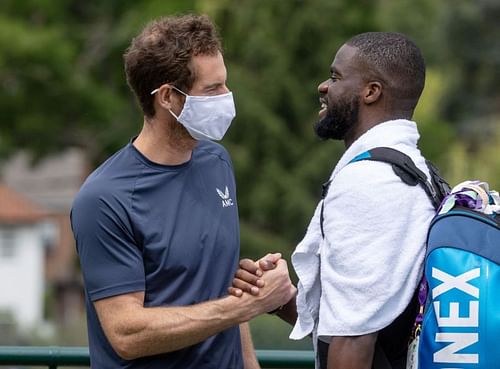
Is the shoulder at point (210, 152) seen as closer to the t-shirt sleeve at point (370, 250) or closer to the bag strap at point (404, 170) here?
the bag strap at point (404, 170)

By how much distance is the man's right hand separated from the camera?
13.0 feet

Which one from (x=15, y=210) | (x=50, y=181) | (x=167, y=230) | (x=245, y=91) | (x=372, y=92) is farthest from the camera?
(x=50, y=181)

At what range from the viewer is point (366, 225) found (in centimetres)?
355

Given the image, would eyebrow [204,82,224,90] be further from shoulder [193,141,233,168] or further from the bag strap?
the bag strap

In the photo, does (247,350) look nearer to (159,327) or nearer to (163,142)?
(159,327)

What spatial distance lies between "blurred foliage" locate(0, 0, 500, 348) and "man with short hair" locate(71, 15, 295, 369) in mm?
28945

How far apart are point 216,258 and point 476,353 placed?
97 cm

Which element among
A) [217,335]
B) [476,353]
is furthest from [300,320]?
[476,353]

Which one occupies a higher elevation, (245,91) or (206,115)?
(245,91)

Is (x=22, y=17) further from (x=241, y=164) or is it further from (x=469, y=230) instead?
(x=469, y=230)

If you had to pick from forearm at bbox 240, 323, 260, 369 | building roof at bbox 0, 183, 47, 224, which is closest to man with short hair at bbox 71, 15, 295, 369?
forearm at bbox 240, 323, 260, 369

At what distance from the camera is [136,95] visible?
13.5 ft

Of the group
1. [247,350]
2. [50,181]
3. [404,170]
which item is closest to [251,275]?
[247,350]

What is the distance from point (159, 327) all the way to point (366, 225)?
732 millimetres
